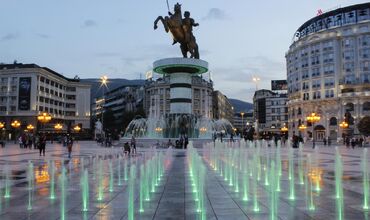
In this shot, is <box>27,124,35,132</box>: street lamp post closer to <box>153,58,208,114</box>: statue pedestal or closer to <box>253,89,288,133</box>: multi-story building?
<box>153,58,208,114</box>: statue pedestal

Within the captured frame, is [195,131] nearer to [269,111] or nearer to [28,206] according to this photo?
[28,206]

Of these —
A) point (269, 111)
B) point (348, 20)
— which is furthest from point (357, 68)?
point (269, 111)

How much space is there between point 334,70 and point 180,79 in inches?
3256

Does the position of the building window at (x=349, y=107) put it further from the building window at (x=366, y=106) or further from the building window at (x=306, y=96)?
the building window at (x=306, y=96)

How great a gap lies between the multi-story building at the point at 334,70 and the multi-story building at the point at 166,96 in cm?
3421

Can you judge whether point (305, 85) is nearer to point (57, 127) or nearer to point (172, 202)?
point (57, 127)

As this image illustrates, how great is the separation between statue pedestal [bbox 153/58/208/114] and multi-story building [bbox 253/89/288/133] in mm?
128238

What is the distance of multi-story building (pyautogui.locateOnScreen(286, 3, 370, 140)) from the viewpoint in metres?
109

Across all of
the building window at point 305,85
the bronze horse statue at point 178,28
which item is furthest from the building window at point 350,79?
the bronze horse statue at point 178,28

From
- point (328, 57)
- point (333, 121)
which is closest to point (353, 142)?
point (333, 121)

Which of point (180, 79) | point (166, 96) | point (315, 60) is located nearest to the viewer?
point (180, 79)

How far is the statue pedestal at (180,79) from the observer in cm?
4297

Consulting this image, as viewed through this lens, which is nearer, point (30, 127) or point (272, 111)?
point (30, 127)

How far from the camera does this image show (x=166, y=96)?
141000 mm
